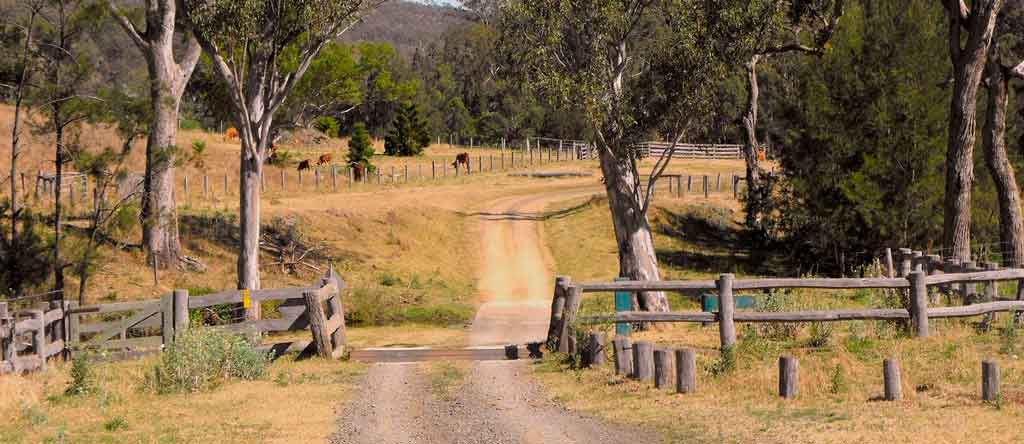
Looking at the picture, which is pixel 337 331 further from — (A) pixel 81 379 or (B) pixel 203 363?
(A) pixel 81 379

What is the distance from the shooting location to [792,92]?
44.9 meters

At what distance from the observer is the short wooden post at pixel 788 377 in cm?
1611

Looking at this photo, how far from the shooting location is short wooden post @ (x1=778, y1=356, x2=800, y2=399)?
16109 mm

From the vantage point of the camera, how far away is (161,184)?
37406mm

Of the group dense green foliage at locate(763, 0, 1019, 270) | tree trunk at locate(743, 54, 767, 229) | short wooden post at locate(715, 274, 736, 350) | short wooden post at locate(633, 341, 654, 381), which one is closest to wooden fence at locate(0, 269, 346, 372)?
short wooden post at locate(633, 341, 654, 381)

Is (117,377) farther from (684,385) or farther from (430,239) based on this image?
(430,239)

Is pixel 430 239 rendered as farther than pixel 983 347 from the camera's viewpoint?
Yes

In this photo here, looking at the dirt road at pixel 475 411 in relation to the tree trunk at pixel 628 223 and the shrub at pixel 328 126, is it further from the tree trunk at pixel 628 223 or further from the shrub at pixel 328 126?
the shrub at pixel 328 126

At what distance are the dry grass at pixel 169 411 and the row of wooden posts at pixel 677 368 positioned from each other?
14.1ft

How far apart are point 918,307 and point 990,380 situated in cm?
550

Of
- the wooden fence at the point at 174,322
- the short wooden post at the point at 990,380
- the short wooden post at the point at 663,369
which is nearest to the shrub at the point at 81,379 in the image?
the wooden fence at the point at 174,322

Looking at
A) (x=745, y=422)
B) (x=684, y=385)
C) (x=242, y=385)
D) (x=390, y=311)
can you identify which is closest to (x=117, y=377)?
(x=242, y=385)

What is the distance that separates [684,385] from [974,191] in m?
28.5

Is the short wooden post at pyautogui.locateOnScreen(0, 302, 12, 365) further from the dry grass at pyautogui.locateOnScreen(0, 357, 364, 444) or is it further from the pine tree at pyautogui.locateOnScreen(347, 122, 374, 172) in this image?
the pine tree at pyautogui.locateOnScreen(347, 122, 374, 172)
